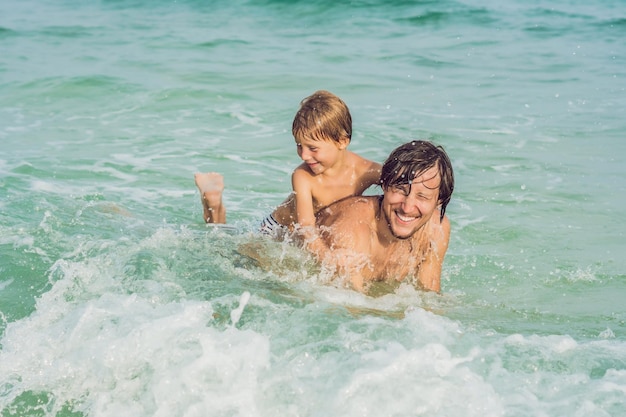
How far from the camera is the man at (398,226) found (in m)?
4.65

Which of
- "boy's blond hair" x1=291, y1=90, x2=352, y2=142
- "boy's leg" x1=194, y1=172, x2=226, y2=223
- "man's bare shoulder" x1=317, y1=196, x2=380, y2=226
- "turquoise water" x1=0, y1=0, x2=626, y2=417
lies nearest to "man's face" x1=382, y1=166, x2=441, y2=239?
"man's bare shoulder" x1=317, y1=196, x2=380, y2=226

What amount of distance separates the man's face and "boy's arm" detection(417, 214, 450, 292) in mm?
281

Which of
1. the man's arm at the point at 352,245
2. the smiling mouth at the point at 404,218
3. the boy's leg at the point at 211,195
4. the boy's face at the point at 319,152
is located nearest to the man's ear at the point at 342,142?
the boy's face at the point at 319,152

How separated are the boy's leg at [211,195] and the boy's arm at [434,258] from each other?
6.18ft

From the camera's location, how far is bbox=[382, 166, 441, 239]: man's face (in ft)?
15.2

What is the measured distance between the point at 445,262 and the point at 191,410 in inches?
117

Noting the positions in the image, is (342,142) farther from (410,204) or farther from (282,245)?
(410,204)

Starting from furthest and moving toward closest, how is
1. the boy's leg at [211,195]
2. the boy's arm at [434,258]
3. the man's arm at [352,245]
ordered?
the boy's leg at [211,195]
the boy's arm at [434,258]
the man's arm at [352,245]

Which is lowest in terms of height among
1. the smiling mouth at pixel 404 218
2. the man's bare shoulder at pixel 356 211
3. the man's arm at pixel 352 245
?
the man's arm at pixel 352 245

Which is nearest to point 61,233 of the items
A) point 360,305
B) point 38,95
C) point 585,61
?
point 360,305

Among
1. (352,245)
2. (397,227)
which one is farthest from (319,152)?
(397,227)

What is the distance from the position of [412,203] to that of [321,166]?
109 centimetres

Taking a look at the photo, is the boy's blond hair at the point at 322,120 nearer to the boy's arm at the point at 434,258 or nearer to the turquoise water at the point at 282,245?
the turquoise water at the point at 282,245

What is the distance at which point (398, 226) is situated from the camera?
15.8 ft
